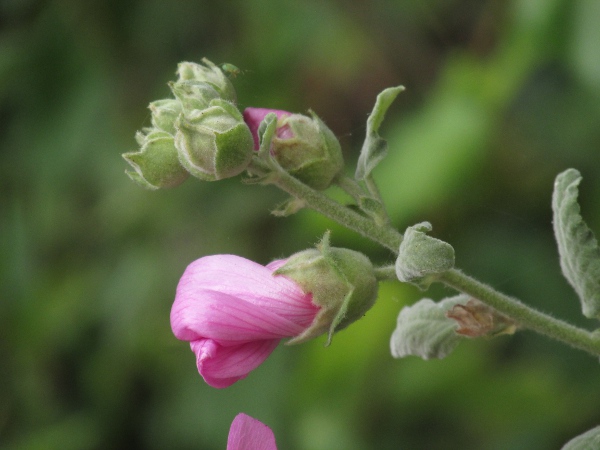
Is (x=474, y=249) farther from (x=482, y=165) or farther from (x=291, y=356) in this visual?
(x=291, y=356)

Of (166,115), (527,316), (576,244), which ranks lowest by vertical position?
(527,316)

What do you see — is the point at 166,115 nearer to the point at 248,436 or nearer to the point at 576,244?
the point at 248,436

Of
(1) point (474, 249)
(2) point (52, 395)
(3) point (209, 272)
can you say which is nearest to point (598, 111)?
(1) point (474, 249)

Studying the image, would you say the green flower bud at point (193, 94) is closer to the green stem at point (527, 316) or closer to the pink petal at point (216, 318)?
the pink petal at point (216, 318)

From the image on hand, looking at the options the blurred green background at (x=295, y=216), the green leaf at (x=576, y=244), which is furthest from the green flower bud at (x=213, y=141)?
the blurred green background at (x=295, y=216)

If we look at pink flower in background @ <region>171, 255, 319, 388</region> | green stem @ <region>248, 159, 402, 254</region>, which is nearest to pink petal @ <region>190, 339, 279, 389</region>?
pink flower in background @ <region>171, 255, 319, 388</region>

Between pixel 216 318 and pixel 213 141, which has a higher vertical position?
pixel 213 141

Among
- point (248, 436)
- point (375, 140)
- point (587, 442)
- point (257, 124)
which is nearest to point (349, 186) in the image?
point (375, 140)
